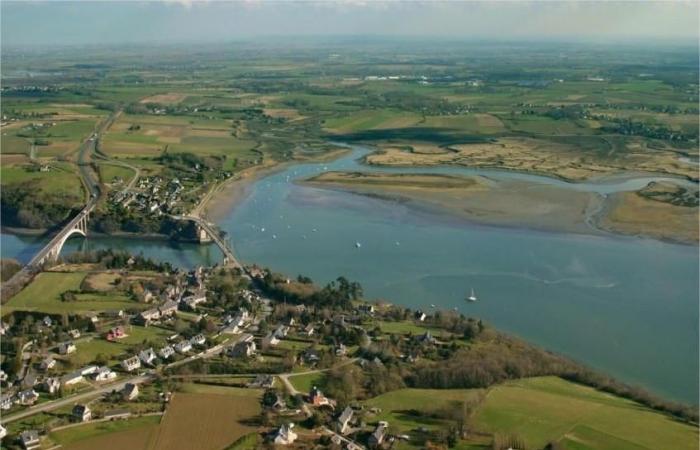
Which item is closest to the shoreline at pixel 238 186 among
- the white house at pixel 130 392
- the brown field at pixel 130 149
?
the brown field at pixel 130 149

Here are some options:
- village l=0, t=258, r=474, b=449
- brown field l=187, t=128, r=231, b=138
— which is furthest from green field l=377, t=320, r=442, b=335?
brown field l=187, t=128, r=231, b=138

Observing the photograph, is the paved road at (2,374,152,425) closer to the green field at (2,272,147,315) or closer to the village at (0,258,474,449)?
the village at (0,258,474,449)

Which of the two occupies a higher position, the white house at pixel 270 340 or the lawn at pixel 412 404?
the white house at pixel 270 340

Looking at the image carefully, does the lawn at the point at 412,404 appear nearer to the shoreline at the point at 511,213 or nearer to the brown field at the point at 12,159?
the shoreline at the point at 511,213

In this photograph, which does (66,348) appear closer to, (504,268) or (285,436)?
(285,436)

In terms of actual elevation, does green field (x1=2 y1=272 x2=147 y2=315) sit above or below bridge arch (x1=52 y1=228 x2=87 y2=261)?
above

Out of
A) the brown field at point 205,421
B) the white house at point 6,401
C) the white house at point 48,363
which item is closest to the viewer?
the brown field at point 205,421
